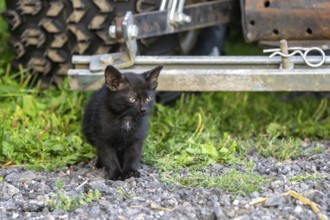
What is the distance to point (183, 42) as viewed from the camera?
5711mm

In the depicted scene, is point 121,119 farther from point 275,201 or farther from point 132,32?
point 275,201

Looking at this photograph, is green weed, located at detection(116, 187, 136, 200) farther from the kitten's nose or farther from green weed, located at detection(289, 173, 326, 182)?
green weed, located at detection(289, 173, 326, 182)

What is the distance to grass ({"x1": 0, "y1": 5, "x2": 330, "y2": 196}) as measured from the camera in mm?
4434

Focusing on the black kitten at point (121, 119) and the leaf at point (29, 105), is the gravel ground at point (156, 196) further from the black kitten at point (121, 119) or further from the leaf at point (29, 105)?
the leaf at point (29, 105)

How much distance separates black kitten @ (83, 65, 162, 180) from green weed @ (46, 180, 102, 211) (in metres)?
0.47

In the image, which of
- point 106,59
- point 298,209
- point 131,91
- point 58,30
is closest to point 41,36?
point 58,30

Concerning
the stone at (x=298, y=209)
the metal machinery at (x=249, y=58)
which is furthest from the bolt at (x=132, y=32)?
the stone at (x=298, y=209)

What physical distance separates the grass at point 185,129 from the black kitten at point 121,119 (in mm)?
178

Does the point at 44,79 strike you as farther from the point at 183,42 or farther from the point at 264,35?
the point at 264,35

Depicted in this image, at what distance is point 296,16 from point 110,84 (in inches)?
50.1

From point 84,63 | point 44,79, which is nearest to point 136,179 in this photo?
point 84,63

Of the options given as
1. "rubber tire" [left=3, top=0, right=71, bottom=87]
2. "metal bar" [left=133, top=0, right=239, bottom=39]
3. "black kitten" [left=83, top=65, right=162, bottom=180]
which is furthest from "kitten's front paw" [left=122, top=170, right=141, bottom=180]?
"rubber tire" [left=3, top=0, right=71, bottom=87]

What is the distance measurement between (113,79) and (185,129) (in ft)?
3.54

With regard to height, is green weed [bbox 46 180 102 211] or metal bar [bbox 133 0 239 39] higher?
metal bar [bbox 133 0 239 39]
